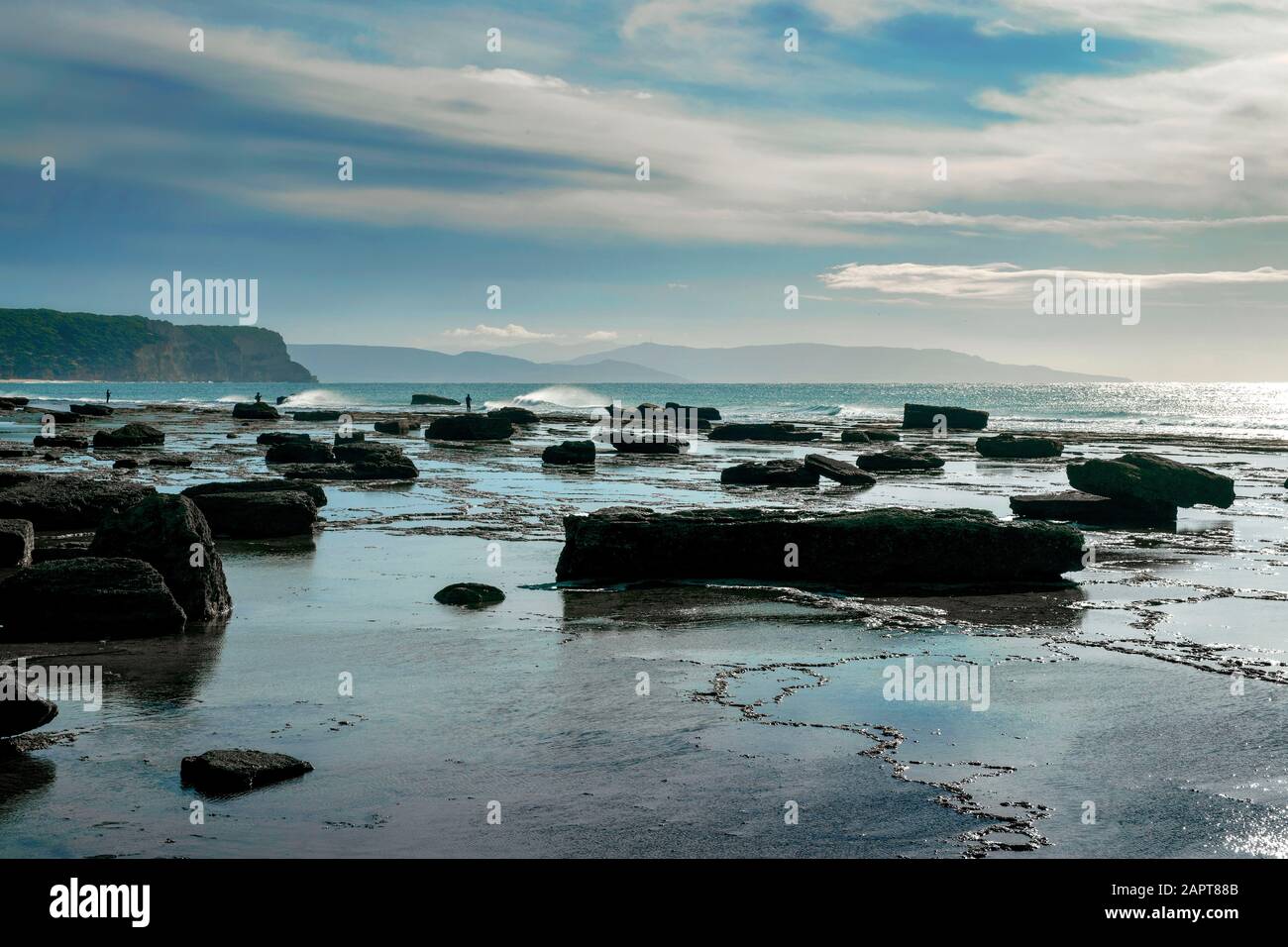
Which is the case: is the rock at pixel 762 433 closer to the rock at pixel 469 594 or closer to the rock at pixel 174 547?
the rock at pixel 469 594

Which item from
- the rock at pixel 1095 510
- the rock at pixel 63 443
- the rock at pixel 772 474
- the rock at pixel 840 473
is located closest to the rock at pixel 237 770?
the rock at pixel 1095 510

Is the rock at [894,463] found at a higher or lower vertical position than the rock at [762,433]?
lower

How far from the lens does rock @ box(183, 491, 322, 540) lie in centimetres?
1562

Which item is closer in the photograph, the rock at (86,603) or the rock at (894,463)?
the rock at (86,603)

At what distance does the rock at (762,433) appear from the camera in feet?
157

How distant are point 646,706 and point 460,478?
19978mm

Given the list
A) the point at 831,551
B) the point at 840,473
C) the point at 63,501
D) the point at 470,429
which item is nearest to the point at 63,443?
the point at 470,429

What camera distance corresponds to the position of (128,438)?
36344 mm

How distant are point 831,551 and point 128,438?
30725mm

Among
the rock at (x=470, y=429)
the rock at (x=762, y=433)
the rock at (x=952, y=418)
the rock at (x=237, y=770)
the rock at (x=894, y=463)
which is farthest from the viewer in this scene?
the rock at (x=952, y=418)

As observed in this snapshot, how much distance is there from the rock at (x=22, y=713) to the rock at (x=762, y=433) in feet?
139

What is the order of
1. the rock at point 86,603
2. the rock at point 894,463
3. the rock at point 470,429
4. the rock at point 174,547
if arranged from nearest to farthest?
the rock at point 86,603 < the rock at point 174,547 < the rock at point 894,463 < the rock at point 470,429

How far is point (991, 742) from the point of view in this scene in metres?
6.38

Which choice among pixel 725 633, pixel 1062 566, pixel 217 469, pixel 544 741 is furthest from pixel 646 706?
pixel 217 469
